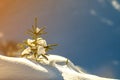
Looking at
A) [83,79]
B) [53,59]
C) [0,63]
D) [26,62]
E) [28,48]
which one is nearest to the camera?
[0,63]

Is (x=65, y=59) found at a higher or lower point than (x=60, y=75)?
higher

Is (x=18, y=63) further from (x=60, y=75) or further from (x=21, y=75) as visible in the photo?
(x=60, y=75)

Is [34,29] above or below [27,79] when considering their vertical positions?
above

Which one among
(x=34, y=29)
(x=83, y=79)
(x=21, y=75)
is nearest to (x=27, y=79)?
(x=21, y=75)

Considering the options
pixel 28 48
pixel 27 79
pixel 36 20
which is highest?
pixel 36 20

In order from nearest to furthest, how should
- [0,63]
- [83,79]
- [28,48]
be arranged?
1. [0,63]
2. [83,79]
3. [28,48]

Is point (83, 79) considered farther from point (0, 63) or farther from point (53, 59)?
point (0, 63)

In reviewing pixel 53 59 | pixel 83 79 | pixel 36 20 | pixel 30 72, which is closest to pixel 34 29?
pixel 36 20

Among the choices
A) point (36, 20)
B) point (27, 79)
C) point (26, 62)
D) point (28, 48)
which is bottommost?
point (27, 79)

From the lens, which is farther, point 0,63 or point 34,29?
point 34,29
